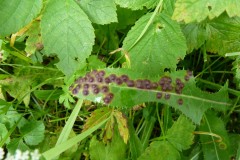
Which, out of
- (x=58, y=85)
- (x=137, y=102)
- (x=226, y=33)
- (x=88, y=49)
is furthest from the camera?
(x=58, y=85)

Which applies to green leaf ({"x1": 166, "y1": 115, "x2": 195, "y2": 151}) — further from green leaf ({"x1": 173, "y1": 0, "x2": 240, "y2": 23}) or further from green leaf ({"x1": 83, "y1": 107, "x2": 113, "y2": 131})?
green leaf ({"x1": 173, "y1": 0, "x2": 240, "y2": 23})

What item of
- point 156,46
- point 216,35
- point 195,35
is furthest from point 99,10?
point 216,35

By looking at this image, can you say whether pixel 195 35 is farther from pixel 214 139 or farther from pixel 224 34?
pixel 214 139

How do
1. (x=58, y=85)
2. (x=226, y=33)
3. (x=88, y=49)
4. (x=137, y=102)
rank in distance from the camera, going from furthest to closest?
1. (x=58, y=85)
2. (x=226, y=33)
3. (x=137, y=102)
4. (x=88, y=49)

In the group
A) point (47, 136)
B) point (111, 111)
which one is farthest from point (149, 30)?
point (47, 136)

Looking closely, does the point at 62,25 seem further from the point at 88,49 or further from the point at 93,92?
the point at 93,92

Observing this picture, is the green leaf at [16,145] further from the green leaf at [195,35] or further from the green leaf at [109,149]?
the green leaf at [195,35]
